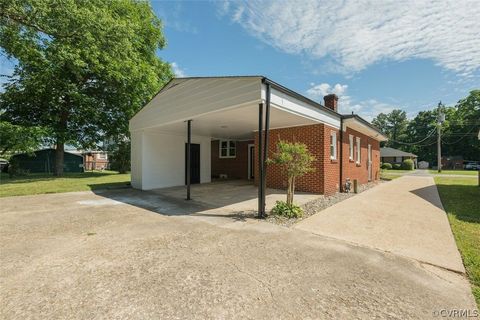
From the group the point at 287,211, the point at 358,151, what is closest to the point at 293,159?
the point at 287,211

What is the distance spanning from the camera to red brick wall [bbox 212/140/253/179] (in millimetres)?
15609

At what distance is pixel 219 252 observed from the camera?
3.91 metres

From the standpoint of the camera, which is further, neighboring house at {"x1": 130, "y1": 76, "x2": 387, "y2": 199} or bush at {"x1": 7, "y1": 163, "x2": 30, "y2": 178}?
bush at {"x1": 7, "y1": 163, "x2": 30, "y2": 178}

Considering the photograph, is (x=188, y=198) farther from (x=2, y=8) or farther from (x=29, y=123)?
(x=29, y=123)

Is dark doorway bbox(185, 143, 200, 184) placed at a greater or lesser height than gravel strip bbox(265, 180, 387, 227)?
greater

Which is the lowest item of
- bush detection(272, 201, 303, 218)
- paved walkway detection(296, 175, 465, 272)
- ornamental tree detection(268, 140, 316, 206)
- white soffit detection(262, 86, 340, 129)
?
paved walkway detection(296, 175, 465, 272)

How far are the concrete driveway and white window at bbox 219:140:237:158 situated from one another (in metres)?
11.0

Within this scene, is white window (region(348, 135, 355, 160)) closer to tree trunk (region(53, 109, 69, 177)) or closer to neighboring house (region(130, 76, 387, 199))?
neighboring house (region(130, 76, 387, 199))

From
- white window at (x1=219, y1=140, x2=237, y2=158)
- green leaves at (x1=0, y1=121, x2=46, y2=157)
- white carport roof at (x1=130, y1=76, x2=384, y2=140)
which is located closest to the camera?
white carport roof at (x1=130, y1=76, x2=384, y2=140)

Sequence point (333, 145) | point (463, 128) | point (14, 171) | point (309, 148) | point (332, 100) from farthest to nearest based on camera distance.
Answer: point (463, 128) → point (14, 171) → point (332, 100) → point (333, 145) → point (309, 148)

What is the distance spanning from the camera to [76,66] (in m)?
14.8

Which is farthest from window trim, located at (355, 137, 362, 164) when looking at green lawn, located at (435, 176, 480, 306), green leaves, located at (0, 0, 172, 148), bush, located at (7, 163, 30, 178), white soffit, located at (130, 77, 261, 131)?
→ bush, located at (7, 163, 30, 178)

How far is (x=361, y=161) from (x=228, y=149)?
329 inches

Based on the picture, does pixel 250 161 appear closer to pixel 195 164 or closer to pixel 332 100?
pixel 195 164
